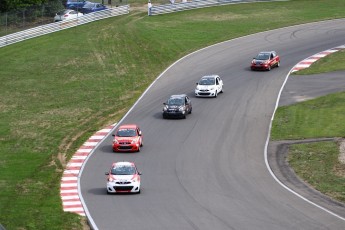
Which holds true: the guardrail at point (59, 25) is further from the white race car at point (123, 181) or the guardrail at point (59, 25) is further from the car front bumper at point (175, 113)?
the white race car at point (123, 181)

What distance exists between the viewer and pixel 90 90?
231ft

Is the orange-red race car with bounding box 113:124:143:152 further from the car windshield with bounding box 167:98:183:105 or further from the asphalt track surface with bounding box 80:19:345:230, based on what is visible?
the car windshield with bounding box 167:98:183:105

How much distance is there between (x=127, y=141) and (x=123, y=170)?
8.51 m

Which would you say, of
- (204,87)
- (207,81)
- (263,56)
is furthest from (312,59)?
(204,87)

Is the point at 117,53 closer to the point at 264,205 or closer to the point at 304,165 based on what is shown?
the point at 304,165

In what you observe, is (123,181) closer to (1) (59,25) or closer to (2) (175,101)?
(2) (175,101)

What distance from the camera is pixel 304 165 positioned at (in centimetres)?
4950

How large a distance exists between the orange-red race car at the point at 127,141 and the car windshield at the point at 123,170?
8.04 m

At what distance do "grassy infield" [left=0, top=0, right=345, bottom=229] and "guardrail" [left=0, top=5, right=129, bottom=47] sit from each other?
115cm

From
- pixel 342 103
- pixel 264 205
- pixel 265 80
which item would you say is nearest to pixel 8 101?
pixel 265 80

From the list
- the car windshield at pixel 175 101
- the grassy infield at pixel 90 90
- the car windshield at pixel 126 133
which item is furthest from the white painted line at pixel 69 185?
the car windshield at pixel 175 101

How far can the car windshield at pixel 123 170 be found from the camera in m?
44.0

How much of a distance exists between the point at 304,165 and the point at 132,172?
11550 mm

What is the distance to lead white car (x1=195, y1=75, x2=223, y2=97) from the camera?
66812mm
